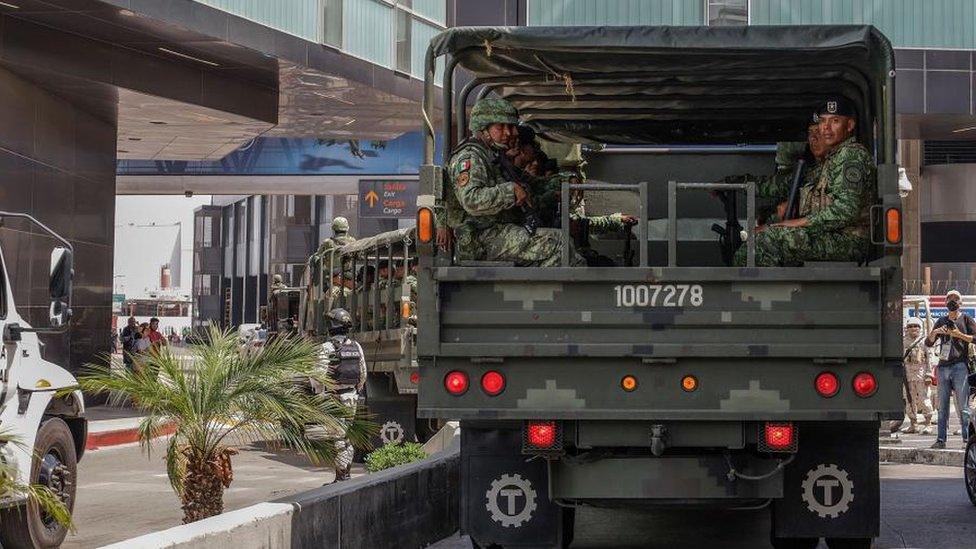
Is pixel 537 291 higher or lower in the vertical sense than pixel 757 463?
higher

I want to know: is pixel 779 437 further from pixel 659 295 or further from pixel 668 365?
pixel 659 295

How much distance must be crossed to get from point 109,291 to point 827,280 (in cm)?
2038

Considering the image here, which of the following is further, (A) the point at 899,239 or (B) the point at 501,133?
(B) the point at 501,133

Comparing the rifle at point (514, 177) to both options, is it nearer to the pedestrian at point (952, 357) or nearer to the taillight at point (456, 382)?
the taillight at point (456, 382)

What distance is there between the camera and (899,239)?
7867mm

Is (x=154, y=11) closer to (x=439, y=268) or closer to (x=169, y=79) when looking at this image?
(x=169, y=79)

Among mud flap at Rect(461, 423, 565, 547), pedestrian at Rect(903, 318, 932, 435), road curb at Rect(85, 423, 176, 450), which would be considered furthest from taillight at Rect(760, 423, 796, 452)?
road curb at Rect(85, 423, 176, 450)

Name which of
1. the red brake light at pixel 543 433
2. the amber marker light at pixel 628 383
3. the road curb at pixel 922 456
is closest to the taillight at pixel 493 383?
the red brake light at pixel 543 433

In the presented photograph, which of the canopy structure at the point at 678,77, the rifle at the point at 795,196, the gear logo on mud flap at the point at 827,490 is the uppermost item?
the canopy structure at the point at 678,77

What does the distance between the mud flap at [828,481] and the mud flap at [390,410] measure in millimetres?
8512

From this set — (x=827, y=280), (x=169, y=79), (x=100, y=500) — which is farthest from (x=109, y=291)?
(x=827, y=280)

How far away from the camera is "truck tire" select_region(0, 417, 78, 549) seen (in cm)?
927

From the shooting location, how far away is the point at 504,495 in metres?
8.47

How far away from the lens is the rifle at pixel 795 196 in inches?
369
